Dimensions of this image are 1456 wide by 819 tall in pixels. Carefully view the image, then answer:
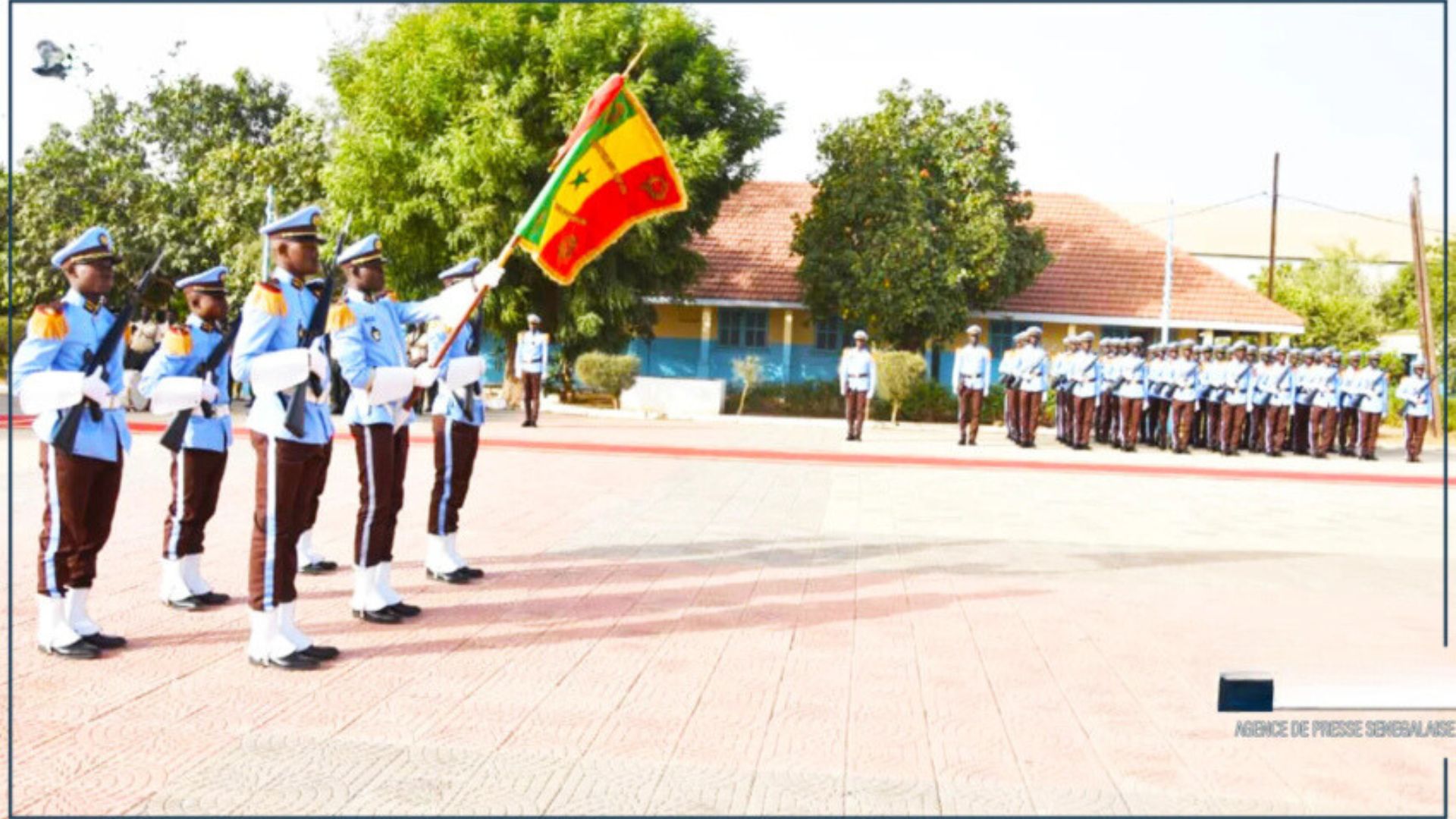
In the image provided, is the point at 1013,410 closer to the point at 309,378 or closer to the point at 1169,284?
the point at 1169,284

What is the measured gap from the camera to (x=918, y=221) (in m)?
29.0

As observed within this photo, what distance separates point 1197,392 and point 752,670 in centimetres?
1767

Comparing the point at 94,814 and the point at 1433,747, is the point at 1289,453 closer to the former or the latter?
the point at 1433,747

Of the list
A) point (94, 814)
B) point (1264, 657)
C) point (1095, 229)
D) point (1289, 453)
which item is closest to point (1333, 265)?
point (1095, 229)

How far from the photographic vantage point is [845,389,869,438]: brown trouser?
21.5 m

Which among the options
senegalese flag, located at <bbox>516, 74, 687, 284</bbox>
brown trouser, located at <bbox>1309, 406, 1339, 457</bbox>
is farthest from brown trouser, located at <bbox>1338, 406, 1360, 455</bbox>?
senegalese flag, located at <bbox>516, 74, 687, 284</bbox>

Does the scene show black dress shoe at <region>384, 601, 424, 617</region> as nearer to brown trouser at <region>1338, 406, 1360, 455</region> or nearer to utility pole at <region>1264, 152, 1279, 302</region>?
brown trouser at <region>1338, 406, 1360, 455</region>

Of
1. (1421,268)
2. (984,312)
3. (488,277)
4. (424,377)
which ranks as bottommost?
(424,377)

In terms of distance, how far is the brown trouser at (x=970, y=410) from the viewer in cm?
2084

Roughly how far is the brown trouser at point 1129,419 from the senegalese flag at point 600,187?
48.2ft

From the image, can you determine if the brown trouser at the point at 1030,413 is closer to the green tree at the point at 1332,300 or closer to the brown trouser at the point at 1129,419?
the brown trouser at the point at 1129,419

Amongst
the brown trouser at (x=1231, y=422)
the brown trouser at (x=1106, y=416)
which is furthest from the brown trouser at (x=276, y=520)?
the brown trouser at (x=1106, y=416)

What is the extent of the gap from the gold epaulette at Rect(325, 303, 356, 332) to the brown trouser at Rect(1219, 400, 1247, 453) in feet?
59.7

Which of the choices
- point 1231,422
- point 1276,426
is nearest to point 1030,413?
point 1231,422
